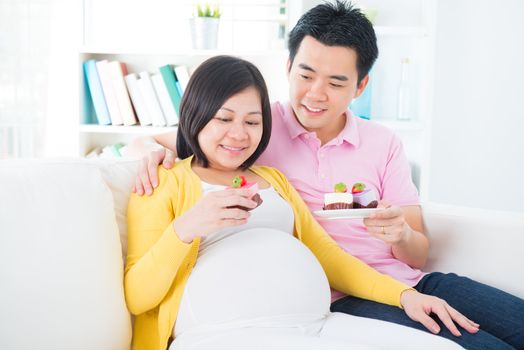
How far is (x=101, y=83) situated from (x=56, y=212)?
210 cm

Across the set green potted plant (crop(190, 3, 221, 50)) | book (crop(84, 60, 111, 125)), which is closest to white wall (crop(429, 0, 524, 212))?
green potted plant (crop(190, 3, 221, 50))

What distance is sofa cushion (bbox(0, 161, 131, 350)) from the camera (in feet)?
4.10

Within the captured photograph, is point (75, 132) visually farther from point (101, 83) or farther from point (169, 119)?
point (169, 119)

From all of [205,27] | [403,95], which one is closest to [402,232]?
[403,95]

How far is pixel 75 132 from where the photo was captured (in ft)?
→ 10.9

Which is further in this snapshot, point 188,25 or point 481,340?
point 188,25

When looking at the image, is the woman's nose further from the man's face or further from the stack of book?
the stack of book

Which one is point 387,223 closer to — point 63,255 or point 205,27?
point 63,255

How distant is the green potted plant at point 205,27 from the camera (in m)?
3.22

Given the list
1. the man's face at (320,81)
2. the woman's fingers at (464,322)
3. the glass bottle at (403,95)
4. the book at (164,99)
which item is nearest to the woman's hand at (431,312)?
the woman's fingers at (464,322)

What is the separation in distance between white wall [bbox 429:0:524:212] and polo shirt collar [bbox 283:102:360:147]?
1556 millimetres

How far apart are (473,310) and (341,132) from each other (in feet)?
2.16

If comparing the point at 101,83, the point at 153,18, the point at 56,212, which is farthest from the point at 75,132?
the point at 56,212

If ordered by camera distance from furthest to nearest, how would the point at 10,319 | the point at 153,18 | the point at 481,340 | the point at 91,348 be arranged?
the point at 153,18 < the point at 481,340 < the point at 91,348 < the point at 10,319
